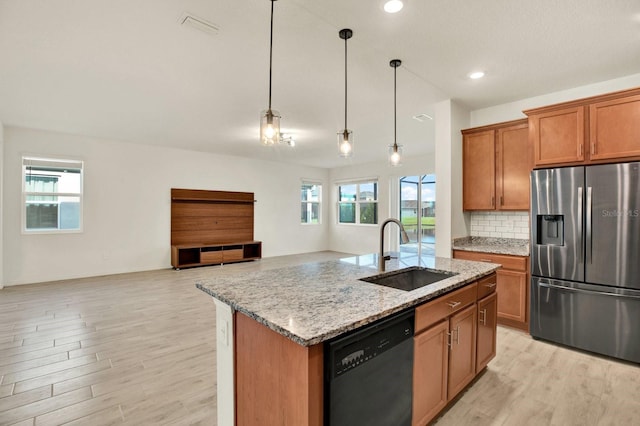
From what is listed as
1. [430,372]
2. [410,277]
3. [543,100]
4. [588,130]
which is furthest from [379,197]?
[430,372]

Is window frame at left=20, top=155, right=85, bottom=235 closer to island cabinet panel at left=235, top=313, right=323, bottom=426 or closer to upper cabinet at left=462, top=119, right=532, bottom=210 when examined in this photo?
island cabinet panel at left=235, top=313, right=323, bottom=426

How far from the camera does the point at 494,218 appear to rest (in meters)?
4.02

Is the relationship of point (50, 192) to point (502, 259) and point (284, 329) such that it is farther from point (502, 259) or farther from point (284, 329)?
point (502, 259)

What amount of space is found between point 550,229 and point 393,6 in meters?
2.61

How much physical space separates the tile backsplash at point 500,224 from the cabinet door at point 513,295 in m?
0.74

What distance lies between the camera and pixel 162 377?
7.88ft

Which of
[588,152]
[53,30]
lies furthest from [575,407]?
[53,30]

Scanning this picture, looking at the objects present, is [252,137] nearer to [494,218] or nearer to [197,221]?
[197,221]

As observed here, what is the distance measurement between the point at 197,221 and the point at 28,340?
4385mm

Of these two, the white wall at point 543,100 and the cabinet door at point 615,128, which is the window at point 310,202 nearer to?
the white wall at point 543,100

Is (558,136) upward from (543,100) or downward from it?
downward

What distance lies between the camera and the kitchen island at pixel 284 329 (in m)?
1.13

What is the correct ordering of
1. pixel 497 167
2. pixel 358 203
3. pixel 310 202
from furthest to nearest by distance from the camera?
1. pixel 310 202
2. pixel 358 203
3. pixel 497 167

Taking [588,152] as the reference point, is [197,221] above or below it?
below
